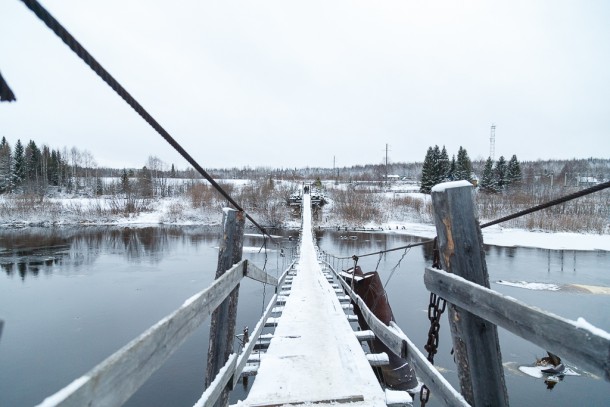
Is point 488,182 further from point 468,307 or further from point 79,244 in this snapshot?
point 468,307

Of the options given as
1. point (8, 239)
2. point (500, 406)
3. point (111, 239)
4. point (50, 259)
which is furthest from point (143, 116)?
point (8, 239)

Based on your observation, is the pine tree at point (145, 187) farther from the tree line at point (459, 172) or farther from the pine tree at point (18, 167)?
the tree line at point (459, 172)

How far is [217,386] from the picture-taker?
1840 millimetres

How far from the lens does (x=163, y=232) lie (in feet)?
101

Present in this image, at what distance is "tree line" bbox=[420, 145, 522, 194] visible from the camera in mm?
45344

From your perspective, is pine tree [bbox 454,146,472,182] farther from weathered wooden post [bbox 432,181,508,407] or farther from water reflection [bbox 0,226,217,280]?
weathered wooden post [bbox 432,181,508,407]

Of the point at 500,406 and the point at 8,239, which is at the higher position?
the point at 500,406

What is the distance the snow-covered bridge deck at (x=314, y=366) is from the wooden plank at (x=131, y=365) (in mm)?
1692

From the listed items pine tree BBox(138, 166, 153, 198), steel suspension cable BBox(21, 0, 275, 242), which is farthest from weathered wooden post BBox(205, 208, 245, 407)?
pine tree BBox(138, 166, 153, 198)

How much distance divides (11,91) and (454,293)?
1.61 meters

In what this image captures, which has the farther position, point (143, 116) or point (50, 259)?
point (50, 259)

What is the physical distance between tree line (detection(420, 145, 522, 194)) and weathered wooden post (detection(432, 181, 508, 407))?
44499 millimetres

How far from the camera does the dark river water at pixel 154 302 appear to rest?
24.3ft

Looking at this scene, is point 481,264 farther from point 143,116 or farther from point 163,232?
point 163,232
